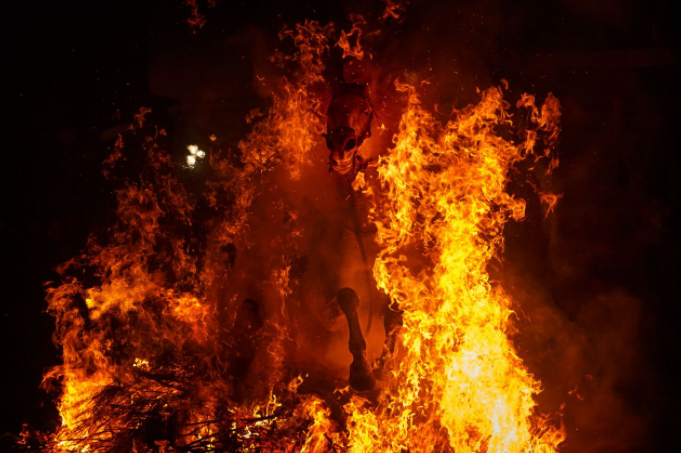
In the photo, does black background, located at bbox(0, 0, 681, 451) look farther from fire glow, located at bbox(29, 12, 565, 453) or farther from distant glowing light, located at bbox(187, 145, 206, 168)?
fire glow, located at bbox(29, 12, 565, 453)

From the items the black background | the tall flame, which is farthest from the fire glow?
the black background

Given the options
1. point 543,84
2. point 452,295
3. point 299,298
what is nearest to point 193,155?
point 299,298

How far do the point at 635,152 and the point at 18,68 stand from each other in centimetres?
917

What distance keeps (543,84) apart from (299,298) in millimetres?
4566

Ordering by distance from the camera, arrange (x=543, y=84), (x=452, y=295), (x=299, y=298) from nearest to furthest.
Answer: (x=452, y=295), (x=543, y=84), (x=299, y=298)

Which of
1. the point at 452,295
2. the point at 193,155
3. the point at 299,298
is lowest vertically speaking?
the point at 452,295

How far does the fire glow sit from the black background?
375 mm

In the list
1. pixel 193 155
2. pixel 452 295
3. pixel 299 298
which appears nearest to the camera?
pixel 452 295

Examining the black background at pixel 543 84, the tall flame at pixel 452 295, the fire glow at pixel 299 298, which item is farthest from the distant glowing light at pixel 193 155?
the tall flame at pixel 452 295

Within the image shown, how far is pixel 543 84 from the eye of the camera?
5.75m

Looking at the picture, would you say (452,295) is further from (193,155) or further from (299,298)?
(193,155)

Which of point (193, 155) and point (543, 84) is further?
point (193, 155)

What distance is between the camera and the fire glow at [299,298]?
16.7 feet

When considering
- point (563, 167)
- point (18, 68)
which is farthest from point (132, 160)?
point (563, 167)
